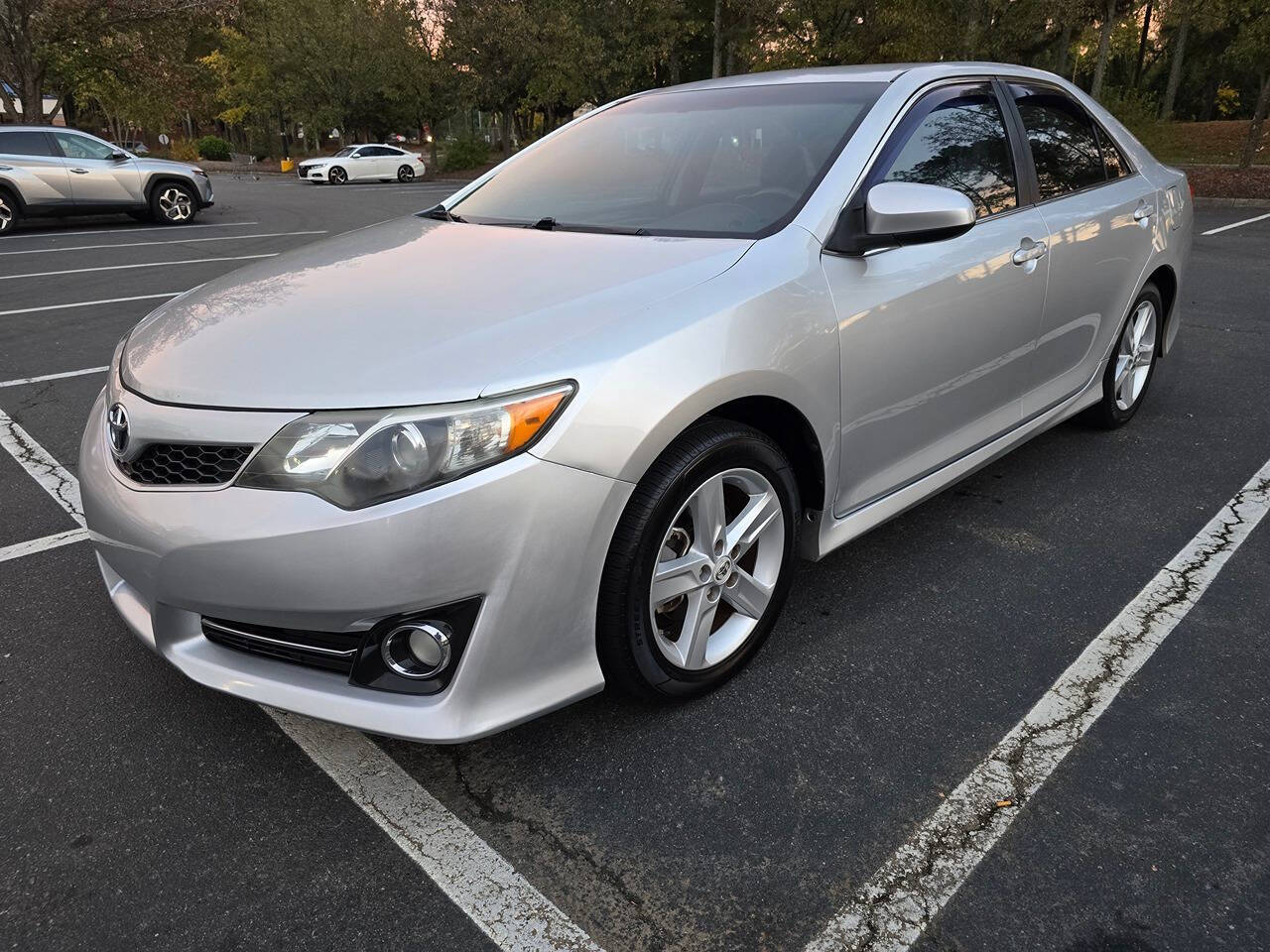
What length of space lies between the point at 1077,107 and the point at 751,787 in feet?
10.6

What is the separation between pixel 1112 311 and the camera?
149 inches

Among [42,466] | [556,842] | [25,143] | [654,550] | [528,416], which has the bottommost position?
[556,842]

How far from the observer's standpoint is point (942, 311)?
2.71m

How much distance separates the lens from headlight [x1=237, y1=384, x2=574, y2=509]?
5.75 feet

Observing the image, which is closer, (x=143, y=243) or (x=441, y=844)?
(x=441, y=844)

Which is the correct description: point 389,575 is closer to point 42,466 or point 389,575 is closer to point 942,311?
point 942,311

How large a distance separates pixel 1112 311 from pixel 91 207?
14.1 metres

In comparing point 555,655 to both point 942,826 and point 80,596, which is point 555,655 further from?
point 80,596

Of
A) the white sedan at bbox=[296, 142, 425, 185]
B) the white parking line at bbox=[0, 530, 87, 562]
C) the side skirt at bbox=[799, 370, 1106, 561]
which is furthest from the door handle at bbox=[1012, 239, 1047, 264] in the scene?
the white sedan at bbox=[296, 142, 425, 185]

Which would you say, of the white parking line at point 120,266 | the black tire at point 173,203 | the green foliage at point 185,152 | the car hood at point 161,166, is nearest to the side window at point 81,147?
the car hood at point 161,166

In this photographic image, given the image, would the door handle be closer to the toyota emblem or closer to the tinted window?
the toyota emblem

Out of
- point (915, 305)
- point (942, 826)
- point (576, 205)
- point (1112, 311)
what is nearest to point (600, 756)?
point (942, 826)

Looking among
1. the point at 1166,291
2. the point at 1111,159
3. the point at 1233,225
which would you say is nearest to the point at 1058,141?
the point at 1111,159

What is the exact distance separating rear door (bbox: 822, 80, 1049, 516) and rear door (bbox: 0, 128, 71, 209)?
44.9 feet
